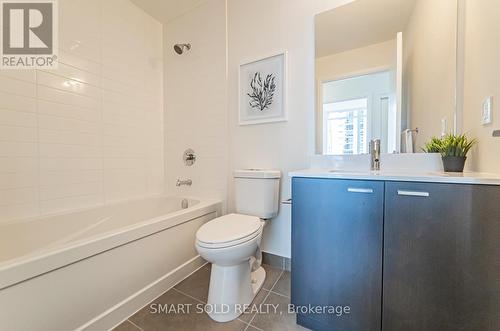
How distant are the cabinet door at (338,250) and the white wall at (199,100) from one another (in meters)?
1.03

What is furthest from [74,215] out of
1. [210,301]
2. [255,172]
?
[255,172]

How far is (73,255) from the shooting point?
94cm

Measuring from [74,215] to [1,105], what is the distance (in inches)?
32.3

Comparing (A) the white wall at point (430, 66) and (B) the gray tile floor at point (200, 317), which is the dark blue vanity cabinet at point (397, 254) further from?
(A) the white wall at point (430, 66)

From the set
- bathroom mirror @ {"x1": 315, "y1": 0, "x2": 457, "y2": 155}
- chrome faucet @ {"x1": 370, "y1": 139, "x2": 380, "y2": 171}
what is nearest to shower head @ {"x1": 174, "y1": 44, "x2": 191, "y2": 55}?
bathroom mirror @ {"x1": 315, "y1": 0, "x2": 457, "y2": 155}

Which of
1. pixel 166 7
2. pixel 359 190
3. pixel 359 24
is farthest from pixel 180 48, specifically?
pixel 359 190

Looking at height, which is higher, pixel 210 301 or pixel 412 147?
pixel 412 147

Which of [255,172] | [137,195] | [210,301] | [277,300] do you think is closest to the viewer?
[210,301]

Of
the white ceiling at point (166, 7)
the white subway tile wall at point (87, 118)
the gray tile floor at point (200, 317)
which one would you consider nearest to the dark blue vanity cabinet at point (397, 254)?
the gray tile floor at point (200, 317)

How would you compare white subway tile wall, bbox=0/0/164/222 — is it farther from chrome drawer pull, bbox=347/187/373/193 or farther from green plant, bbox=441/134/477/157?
green plant, bbox=441/134/477/157

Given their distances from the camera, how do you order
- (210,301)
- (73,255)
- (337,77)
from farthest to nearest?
(337,77), (210,301), (73,255)

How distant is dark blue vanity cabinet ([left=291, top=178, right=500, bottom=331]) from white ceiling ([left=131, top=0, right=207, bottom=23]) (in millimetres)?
2076

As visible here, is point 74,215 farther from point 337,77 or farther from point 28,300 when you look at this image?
point 337,77

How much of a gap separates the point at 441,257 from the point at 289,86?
136cm
